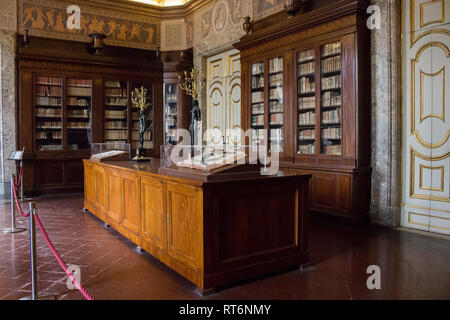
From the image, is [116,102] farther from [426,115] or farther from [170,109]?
[426,115]

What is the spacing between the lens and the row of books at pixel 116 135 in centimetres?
955

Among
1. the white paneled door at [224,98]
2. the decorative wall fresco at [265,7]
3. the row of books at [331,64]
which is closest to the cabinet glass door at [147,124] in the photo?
the white paneled door at [224,98]

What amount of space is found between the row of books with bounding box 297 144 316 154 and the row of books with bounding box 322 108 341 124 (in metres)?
0.47

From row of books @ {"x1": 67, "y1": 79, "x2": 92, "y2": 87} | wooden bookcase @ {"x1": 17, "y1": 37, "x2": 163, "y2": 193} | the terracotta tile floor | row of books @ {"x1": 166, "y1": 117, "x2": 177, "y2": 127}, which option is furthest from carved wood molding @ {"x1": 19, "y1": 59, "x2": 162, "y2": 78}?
the terracotta tile floor

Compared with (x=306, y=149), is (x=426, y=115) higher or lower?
higher

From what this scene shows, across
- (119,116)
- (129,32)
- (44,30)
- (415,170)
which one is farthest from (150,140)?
(415,170)

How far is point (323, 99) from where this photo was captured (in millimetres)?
5922

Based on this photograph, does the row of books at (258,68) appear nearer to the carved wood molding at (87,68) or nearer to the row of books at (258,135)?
the row of books at (258,135)

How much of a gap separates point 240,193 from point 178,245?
786mm

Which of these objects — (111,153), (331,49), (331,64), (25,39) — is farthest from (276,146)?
(25,39)

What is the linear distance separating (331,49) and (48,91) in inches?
264

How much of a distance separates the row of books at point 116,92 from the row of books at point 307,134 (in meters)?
5.45
